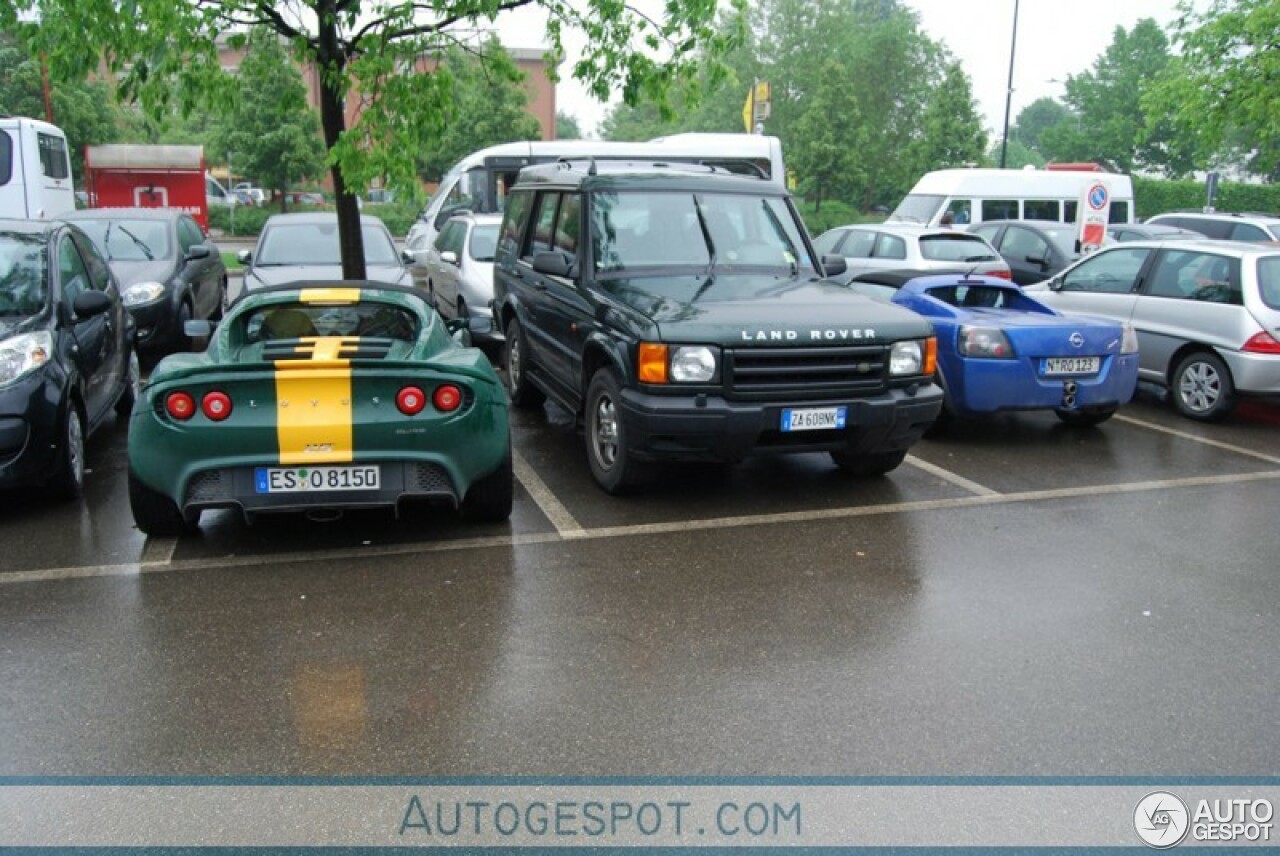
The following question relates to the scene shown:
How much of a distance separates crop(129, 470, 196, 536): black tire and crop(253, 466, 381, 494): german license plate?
0.52 m

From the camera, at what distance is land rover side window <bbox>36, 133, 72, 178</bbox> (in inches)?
810

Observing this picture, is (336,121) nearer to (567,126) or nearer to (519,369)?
(519,369)

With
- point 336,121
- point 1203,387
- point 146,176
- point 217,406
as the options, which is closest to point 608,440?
point 217,406

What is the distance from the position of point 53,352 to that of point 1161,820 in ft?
20.3

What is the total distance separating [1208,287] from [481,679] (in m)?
8.04

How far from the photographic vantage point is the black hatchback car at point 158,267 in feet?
35.8

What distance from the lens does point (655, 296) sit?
691 centimetres

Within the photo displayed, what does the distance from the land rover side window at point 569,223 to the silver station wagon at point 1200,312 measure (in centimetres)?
555

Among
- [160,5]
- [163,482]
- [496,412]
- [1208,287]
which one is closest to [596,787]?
[496,412]

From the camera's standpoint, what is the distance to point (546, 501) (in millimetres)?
6883

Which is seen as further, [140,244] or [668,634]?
[140,244]

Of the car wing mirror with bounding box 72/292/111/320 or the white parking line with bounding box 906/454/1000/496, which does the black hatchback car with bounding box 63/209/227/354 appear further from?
the white parking line with bounding box 906/454/1000/496

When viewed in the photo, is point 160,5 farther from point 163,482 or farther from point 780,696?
point 780,696

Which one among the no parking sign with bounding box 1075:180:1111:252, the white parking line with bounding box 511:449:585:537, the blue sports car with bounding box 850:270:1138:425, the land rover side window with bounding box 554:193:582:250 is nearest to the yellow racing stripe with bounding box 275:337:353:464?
the white parking line with bounding box 511:449:585:537
